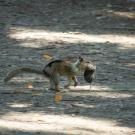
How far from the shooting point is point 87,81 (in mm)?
9820

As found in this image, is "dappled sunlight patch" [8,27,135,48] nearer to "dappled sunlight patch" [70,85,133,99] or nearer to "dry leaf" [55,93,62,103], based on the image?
"dappled sunlight patch" [70,85,133,99]

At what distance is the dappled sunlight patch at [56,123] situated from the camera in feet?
25.7

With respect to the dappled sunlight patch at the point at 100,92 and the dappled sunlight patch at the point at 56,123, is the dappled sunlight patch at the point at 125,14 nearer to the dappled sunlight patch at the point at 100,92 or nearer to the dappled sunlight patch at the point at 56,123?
the dappled sunlight patch at the point at 100,92

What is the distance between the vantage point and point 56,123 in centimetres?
813

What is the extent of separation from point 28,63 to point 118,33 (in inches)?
143

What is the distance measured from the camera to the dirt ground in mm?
8211

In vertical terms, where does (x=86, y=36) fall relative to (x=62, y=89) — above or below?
below

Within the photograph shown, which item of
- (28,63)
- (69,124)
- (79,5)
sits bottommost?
(79,5)

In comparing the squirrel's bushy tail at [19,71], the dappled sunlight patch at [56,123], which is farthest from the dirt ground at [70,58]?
the squirrel's bushy tail at [19,71]

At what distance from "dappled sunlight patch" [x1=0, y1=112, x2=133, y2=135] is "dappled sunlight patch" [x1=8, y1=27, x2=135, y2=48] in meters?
5.66

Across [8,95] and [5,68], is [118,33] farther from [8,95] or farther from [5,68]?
[8,95]

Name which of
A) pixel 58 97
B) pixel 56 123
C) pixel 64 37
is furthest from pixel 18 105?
pixel 64 37

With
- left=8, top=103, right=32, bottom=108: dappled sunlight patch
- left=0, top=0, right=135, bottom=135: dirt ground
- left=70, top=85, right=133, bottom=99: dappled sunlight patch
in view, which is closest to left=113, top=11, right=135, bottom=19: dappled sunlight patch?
left=0, top=0, right=135, bottom=135: dirt ground

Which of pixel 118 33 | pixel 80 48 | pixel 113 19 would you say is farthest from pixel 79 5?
pixel 80 48
